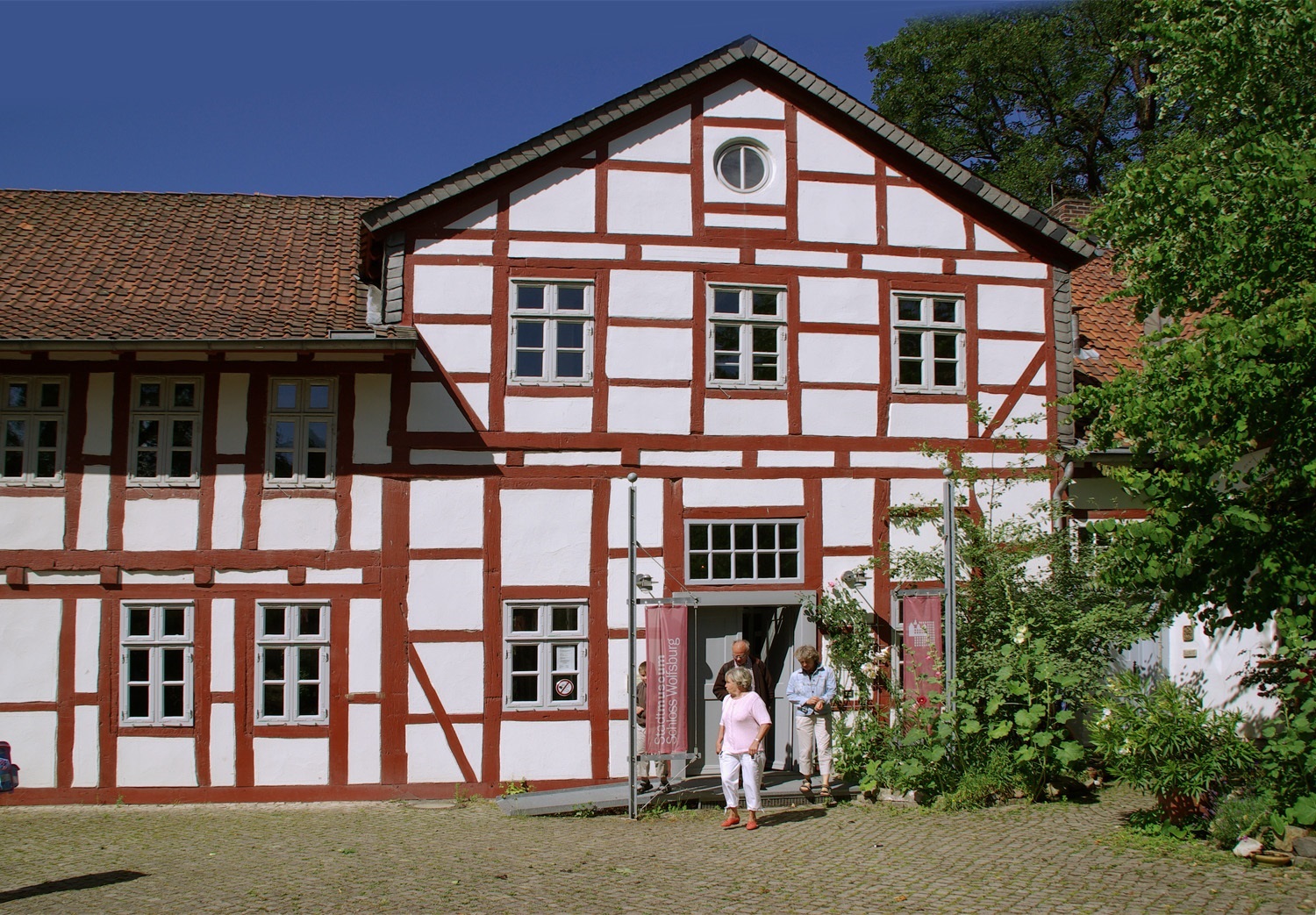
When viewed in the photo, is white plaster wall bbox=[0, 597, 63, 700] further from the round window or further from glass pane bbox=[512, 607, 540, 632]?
the round window

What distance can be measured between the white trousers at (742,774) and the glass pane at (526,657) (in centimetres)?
313

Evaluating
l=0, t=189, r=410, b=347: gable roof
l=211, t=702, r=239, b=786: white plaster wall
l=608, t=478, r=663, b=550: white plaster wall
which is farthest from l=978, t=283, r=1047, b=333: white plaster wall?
l=211, t=702, r=239, b=786: white plaster wall

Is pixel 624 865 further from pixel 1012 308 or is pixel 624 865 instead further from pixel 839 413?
pixel 1012 308

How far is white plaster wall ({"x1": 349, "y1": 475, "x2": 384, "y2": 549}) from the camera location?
45.2 feet

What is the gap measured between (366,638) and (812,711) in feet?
16.1

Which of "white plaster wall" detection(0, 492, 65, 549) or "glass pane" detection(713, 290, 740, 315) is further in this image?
"glass pane" detection(713, 290, 740, 315)

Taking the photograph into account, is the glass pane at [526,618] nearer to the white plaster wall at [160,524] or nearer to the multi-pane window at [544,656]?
the multi-pane window at [544,656]

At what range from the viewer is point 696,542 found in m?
14.3

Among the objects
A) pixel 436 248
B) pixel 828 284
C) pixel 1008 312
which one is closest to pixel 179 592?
pixel 436 248

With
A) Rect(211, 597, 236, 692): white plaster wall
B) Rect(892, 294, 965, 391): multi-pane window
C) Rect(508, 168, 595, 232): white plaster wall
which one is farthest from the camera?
Rect(892, 294, 965, 391): multi-pane window

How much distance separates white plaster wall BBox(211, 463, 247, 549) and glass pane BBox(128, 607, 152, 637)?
1.05 m

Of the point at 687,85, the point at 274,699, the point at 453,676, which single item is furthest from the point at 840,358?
the point at 274,699

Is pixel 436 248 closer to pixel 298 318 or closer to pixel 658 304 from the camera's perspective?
pixel 298 318

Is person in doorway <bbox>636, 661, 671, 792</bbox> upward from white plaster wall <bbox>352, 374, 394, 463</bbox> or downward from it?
downward
